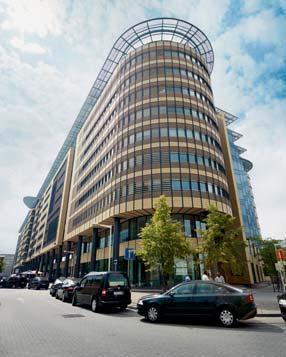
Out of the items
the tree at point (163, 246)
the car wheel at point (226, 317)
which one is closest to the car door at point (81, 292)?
the tree at point (163, 246)

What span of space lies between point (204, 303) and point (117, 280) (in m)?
5.37

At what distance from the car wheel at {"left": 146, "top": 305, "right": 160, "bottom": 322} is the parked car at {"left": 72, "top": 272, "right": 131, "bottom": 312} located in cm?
312

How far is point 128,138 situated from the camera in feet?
110

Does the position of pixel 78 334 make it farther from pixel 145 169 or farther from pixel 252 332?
pixel 145 169

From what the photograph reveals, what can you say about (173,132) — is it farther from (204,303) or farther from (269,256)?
(204,303)

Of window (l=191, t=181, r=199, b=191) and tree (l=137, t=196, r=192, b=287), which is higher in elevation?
window (l=191, t=181, r=199, b=191)

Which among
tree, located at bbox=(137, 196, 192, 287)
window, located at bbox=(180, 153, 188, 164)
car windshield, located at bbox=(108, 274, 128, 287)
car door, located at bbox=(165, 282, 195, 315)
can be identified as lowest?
car door, located at bbox=(165, 282, 195, 315)

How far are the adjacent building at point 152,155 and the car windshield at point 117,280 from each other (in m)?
12.1

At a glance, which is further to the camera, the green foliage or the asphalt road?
the green foliage

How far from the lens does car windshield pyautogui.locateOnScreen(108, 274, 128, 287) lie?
41.7 ft

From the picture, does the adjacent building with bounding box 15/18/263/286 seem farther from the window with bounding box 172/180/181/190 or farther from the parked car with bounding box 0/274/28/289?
the parked car with bounding box 0/274/28/289

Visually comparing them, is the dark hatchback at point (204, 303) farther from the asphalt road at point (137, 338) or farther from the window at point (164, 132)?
the window at point (164, 132)

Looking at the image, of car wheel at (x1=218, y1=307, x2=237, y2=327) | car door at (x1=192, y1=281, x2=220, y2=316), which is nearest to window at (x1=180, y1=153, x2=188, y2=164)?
car door at (x1=192, y1=281, x2=220, y2=316)

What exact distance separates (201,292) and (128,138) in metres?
26.5
